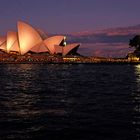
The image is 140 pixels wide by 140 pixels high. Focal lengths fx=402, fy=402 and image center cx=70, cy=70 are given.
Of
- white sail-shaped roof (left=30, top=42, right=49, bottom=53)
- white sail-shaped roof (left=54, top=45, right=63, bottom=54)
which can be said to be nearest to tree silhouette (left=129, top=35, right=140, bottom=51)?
white sail-shaped roof (left=54, top=45, right=63, bottom=54)

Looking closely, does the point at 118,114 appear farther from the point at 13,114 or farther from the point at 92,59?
the point at 92,59

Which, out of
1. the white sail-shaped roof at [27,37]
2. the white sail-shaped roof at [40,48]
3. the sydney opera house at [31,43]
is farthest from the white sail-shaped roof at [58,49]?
the white sail-shaped roof at [27,37]

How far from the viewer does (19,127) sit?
17031 mm

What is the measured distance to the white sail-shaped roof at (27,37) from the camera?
463ft

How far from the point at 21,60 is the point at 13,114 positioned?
501ft

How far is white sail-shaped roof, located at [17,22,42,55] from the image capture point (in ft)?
463

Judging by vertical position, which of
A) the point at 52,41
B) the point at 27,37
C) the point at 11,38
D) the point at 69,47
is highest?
the point at 27,37

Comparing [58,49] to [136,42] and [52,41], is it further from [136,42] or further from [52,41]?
[136,42]

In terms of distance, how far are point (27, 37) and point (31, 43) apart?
332 inches

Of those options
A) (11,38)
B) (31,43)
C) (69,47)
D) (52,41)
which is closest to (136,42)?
(69,47)

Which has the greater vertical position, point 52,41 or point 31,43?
point 52,41

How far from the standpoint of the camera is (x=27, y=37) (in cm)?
→ 14488

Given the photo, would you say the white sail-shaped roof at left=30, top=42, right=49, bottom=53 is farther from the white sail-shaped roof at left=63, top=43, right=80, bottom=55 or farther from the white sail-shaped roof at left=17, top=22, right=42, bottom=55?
the white sail-shaped roof at left=63, top=43, right=80, bottom=55

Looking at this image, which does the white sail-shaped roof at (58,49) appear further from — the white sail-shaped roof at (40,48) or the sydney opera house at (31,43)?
the white sail-shaped roof at (40,48)
